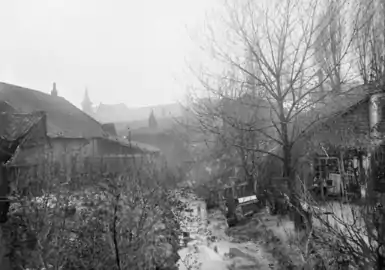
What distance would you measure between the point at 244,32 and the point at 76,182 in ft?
22.5

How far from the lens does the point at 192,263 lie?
8.77 meters

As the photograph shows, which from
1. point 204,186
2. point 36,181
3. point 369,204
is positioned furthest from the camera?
point 204,186

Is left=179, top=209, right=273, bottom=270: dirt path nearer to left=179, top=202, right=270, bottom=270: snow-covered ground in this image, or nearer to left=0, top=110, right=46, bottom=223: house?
left=179, top=202, right=270, bottom=270: snow-covered ground

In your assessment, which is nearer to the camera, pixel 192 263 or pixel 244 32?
pixel 192 263

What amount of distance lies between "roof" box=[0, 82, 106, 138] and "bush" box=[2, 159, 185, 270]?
52.7 feet

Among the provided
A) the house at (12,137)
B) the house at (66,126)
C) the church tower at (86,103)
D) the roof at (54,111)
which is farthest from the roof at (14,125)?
the church tower at (86,103)

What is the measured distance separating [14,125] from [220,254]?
9.95 m

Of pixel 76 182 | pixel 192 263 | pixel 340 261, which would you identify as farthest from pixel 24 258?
pixel 340 261

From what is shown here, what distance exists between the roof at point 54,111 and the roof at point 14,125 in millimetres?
7974

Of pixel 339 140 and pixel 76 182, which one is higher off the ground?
pixel 339 140

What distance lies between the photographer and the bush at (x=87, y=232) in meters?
5.69

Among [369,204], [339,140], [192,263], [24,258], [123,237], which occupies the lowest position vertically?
[192,263]

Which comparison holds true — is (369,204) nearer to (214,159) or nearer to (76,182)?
(76,182)

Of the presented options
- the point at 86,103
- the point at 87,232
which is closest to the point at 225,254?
the point at 87,232
